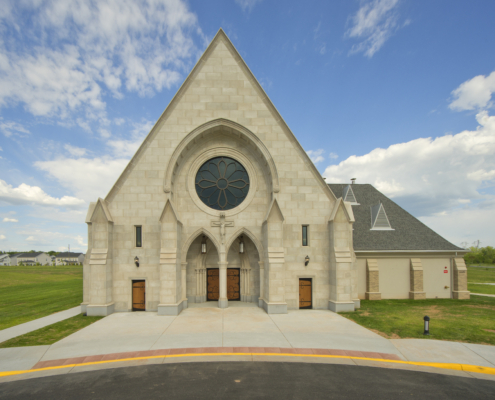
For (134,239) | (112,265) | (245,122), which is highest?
(245,122)

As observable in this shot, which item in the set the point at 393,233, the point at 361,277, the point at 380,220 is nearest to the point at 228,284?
the point at 361,277

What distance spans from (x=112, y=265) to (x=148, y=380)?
953 cm

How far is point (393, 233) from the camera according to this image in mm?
21031

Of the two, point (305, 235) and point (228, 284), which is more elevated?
point (305, 235)

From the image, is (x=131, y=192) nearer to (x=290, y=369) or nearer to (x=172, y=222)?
(x=172, y=222)

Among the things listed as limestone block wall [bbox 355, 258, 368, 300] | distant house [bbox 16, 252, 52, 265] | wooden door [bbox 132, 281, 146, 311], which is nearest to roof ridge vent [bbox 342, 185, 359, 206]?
limestone block wall [bbox 355, 258, 368, 300]

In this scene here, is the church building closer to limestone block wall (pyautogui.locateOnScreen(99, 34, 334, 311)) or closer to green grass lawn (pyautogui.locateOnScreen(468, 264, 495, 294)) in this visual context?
limestone block wall (pyautogui.locateOnScreen(99, 34, 334, 311))

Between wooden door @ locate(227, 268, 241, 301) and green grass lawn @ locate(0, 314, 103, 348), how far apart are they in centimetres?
746

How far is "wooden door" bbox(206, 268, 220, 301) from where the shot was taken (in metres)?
17.6

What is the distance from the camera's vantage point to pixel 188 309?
1570cm

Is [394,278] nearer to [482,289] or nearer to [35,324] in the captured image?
[482,289]

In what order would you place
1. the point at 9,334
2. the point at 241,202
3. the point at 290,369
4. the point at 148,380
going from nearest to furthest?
the point at 148,380 → the point at 290,369 → the point at 9,334 → the point at 241,202

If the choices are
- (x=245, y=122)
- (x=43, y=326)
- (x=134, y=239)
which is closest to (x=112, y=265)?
(x=134, y=239)

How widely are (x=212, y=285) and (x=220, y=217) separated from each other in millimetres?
4699
